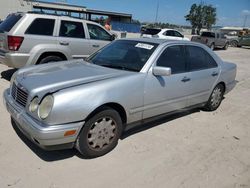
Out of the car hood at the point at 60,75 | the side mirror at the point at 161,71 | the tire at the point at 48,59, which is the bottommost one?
the tire at the point at 48,59

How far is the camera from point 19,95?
3.31m

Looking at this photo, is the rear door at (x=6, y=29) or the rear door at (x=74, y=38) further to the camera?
the rear door at (x=74, y=38)

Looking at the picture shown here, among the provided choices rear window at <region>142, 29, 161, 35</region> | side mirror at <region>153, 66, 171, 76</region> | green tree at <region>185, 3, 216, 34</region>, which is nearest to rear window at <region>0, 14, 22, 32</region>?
side mirror at <region>153, 66, 171, 76</region>

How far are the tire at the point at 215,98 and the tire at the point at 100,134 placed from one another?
265 centimetres

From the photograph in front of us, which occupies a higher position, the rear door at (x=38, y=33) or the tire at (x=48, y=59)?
the rear door at (x=38, y=33)

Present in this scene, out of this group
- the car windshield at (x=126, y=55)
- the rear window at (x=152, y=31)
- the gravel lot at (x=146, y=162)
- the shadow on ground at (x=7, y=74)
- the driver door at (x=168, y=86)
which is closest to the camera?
the gravel lot at (x=146, y=162)

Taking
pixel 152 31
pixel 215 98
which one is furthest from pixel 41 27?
pixel 152 31

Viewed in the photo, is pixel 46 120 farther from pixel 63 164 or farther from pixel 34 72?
pixel 34 72

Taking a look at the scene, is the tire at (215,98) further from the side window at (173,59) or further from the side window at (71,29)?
the side window at (71,29)

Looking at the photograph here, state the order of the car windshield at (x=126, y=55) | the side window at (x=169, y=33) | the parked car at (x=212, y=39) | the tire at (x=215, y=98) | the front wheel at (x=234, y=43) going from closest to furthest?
the car windshield at (x=126, y=55) < the tire at (x=215, y=98) < the side window at (x=169, y=33) < the parked car at (x=212, y=39) < the front wheel at (x=234, y=43)

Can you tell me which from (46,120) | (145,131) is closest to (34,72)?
(46,120)

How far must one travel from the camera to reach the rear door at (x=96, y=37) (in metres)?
7.46

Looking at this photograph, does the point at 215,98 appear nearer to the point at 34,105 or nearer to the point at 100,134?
the point at 100,134

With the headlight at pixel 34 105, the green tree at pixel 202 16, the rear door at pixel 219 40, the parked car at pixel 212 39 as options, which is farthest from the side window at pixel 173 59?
the green tree at pixel 202 16
